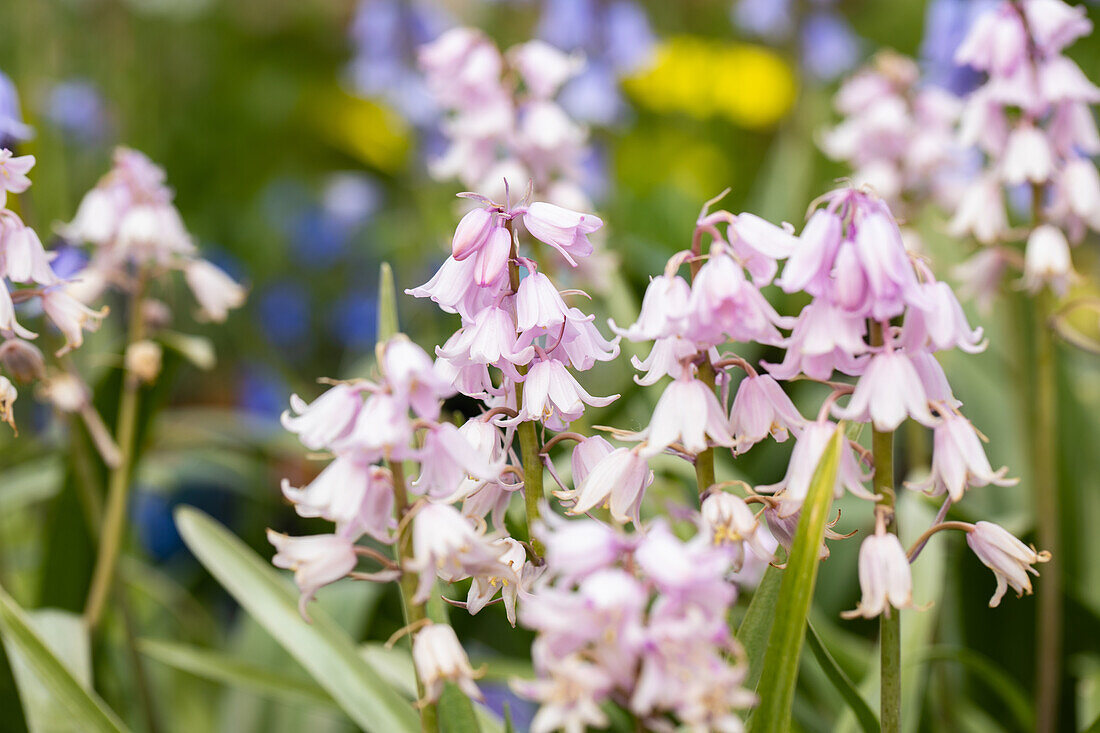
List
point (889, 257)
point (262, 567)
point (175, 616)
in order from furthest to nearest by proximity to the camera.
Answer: point (175, 616)
point (262, 567)
point (889, 257)

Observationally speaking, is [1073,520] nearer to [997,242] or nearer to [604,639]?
[997,242]

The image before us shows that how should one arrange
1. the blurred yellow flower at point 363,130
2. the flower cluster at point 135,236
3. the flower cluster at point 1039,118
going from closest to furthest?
the flower cluster at point 1039,118 < the flower cluster at point 135,236 < the blurred yellow flower at point 363,130

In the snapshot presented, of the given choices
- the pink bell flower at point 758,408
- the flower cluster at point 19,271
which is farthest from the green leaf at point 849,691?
the flower cluster at point 19,271

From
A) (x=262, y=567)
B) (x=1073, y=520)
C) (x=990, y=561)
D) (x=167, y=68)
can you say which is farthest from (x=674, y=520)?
(x=167, y=68)

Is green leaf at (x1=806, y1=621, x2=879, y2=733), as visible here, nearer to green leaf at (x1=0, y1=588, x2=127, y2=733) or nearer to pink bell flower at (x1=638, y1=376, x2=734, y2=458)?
pink bell flower at (x1=638, y1=376, x2=734, y2=458)

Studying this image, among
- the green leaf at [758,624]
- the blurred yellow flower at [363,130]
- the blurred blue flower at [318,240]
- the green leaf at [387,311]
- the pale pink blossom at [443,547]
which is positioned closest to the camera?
the pale pink blossom at [443,547]

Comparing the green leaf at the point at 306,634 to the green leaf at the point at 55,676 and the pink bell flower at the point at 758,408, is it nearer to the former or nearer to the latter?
the green leaf at the point at 55,676

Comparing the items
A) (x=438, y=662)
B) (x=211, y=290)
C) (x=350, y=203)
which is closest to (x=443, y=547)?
(x=438, y=662)
